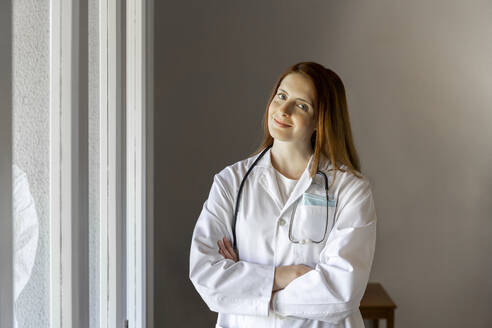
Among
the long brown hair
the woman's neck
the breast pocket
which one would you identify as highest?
the long brown hair

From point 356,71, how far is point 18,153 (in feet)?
8.71

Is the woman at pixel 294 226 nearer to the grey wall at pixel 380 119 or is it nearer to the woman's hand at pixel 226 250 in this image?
the woman's hand at pixel 226 250

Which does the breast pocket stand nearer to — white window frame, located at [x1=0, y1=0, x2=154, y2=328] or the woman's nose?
the woman's nose

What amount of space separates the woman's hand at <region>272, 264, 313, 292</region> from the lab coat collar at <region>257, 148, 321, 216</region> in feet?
0.62

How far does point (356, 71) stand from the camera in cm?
327

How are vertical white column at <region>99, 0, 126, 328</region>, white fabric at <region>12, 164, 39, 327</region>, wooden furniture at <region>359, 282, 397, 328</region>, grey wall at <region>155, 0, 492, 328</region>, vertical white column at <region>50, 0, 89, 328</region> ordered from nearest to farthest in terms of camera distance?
white fabric at <region>12, 164, 39, 327</region> → vertical white column at <region>50, 0, 89, 328</region> → vertical white column at <region>99, 0, 126, 328</region> → wooden furniture at <region>359, 282, 397, 328</region> → grey wall at <region>155, 0, 492, 328</region>

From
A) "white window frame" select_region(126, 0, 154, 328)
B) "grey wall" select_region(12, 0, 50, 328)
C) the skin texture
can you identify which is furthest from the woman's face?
"grey wall" select_region(12, 0, 50, 328)

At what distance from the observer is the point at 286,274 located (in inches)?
66.9

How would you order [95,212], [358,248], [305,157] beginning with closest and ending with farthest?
[95,212], [358,248], [305,157]

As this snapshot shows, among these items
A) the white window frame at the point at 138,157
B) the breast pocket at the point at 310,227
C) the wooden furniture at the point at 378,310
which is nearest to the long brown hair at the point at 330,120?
the breast pocket at the point at 310,227

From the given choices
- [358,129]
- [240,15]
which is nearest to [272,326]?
[358,129]

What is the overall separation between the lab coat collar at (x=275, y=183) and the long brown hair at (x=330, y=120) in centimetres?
3

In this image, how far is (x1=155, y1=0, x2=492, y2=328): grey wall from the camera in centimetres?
317

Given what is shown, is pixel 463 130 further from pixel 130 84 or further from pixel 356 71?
pixel 130 84
